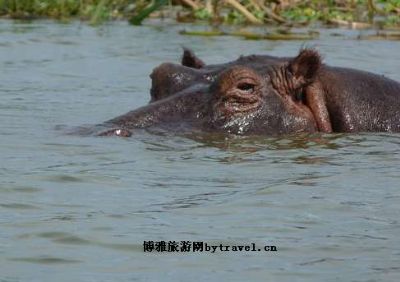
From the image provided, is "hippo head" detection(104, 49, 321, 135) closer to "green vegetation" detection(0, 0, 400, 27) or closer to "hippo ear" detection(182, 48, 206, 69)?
"hippo ear" detection(182, 48, 206, 69)

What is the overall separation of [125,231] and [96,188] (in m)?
0.97

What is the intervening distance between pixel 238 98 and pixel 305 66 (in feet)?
1.59

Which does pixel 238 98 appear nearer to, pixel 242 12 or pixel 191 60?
pixel 191 60

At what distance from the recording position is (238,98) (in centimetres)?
780

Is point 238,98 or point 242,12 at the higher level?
point 238,98

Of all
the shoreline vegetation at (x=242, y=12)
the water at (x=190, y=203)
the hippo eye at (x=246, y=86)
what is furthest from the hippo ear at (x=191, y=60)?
the shoreline vegetation at (x=242, y=12)

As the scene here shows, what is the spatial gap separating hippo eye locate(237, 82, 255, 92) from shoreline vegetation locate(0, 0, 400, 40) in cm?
692

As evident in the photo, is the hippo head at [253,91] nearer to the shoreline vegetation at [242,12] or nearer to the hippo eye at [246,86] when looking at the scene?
the hippo eye at [246,86]

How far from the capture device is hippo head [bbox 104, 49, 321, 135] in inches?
305

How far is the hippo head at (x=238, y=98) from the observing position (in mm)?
7758

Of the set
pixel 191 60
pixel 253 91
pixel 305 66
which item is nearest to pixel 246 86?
pixel 253 91

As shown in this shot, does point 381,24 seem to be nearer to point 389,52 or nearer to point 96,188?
point 389,52

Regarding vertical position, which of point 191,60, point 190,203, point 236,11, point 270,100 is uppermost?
point 191,60

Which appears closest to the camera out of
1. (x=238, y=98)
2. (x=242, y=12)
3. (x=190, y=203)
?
(x=190, y=203)
